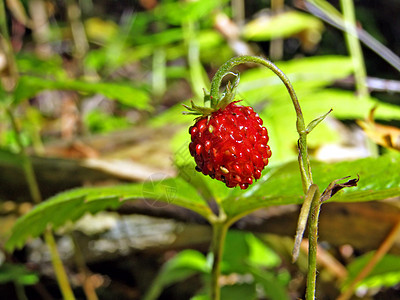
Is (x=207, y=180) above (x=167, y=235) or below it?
below

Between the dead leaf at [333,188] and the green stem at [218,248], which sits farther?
the green stem at [218,248]

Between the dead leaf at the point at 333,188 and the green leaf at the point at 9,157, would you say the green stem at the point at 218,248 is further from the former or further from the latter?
the green leaf at the point at 9,157

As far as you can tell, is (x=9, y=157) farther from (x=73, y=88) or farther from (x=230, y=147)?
(x=230, y=147)

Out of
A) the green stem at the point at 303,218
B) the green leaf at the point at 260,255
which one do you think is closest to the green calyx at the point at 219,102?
the green stem at the point at 303,218

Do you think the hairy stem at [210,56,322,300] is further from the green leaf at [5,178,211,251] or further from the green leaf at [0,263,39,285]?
the green leaf at [0,263,39,285]

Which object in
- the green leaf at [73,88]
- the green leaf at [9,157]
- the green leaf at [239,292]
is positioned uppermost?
the green leaf at [73,88]

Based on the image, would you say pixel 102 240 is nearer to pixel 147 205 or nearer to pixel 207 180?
pixel 147 205

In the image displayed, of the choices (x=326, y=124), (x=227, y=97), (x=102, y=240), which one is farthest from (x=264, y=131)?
(x=102, y=240)
